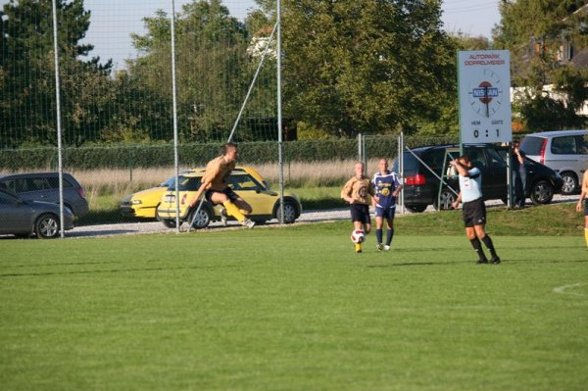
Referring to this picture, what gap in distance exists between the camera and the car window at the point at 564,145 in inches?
1697

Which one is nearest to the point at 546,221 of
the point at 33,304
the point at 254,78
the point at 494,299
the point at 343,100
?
the point at 254,78

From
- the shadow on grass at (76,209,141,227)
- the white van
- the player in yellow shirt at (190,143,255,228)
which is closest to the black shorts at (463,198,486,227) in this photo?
the player in yellow shirt at (190,143,255,228)

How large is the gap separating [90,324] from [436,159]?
1001 inches

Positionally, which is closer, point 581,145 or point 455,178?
point 455,178

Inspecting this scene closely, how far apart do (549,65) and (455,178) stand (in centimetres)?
3498

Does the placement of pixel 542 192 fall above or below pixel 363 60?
below

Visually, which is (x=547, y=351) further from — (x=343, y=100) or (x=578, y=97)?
(x=578, y=97)

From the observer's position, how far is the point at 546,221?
34406 millimetres

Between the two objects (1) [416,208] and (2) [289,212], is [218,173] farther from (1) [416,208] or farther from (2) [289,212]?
(1) [416,208]

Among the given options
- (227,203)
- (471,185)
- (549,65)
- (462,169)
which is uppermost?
(549,65)

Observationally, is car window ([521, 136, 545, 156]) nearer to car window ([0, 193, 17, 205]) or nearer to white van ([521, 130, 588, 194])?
white van ([521, 130, 588, 194])

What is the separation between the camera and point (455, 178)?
37469 mm

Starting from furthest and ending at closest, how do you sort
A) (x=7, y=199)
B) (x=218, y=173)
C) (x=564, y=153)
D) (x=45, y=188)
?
(x=564, y=153), (x=45, y=188), (x=7, y=199), (x=218, y=173)

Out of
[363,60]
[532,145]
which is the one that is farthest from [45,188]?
[363,60]
